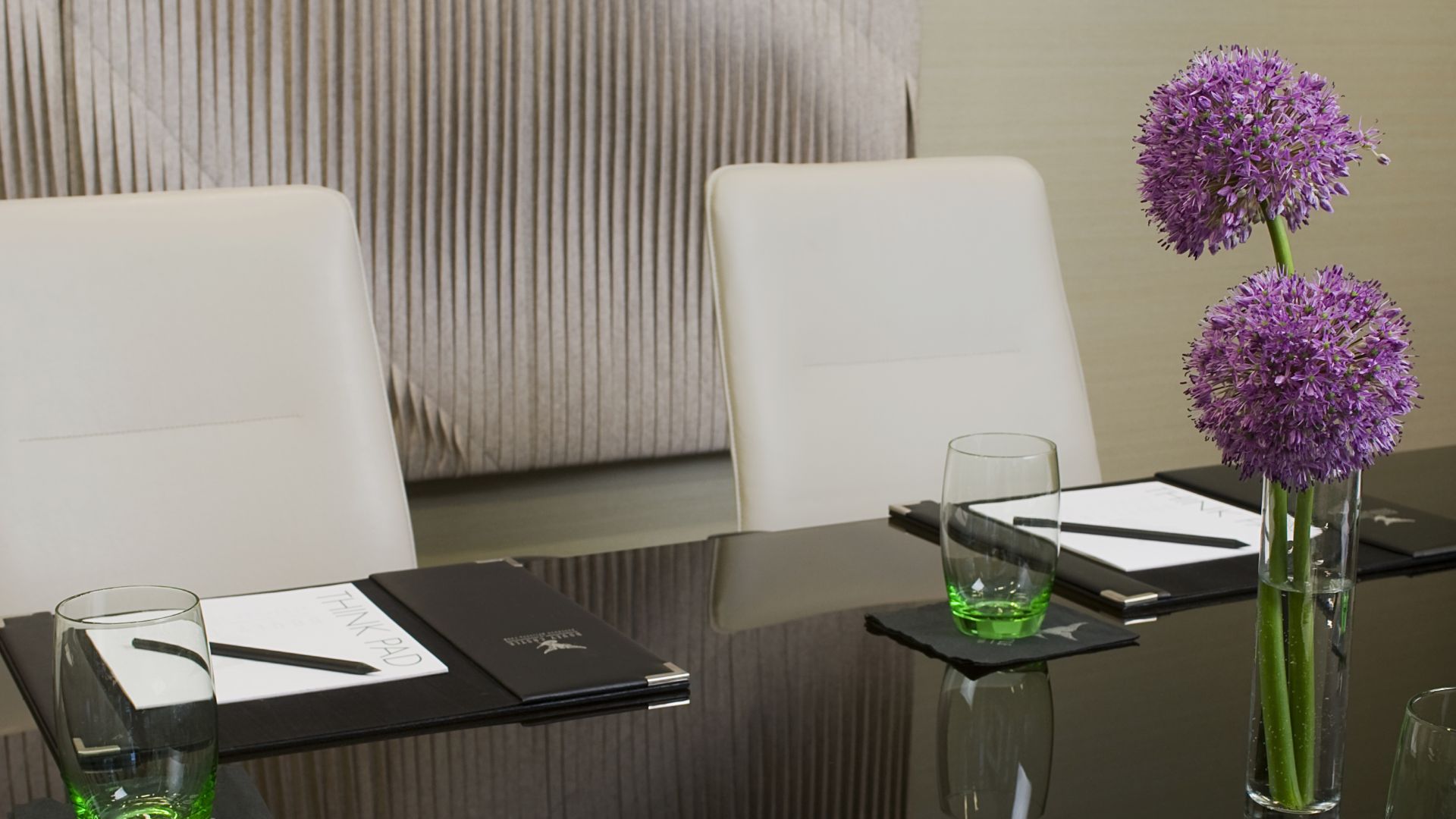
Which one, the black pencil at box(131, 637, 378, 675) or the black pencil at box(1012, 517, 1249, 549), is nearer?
the black pencil at box(131, 637, 378, 675)

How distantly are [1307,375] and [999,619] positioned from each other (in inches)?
18.3

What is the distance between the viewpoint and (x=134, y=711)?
734mm

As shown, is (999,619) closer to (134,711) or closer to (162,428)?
(134,711)

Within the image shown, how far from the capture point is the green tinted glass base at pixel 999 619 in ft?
3.57

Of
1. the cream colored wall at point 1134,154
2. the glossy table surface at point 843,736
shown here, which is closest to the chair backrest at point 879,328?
the glossy table surface at point 843,736

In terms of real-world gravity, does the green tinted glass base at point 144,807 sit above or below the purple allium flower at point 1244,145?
below

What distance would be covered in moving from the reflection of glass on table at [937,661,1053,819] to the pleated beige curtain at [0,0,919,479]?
166cm

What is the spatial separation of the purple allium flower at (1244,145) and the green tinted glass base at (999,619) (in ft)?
1.34

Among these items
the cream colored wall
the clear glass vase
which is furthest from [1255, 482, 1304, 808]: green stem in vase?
the cream colored wall

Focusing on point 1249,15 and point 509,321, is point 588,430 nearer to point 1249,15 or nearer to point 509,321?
point 509,321

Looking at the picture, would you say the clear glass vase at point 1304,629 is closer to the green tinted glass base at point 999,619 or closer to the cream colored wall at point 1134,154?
the green tinted glass base at point 999,619

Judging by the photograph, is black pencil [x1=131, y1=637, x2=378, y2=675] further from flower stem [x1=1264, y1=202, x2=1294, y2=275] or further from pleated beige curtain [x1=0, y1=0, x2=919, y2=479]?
pleated beige curtain [x1=0, y1=0, x2=919, y2=479]

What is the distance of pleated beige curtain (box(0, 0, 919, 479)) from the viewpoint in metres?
2.33

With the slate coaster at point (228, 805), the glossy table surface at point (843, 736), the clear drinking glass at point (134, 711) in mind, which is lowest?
the glossy table surface at point (843, 736)
